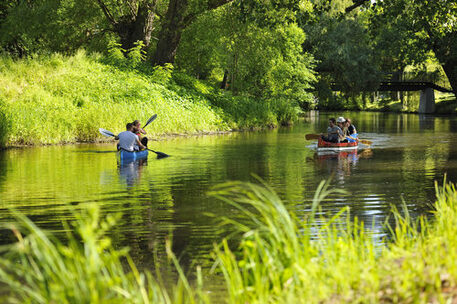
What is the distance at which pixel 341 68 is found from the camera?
64438mm

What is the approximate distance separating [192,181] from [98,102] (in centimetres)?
1600

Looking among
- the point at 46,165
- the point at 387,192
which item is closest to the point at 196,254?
the point at 387,192

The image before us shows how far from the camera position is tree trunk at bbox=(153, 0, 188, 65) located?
122 ft

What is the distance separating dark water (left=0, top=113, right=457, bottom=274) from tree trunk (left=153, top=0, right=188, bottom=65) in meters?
12.6

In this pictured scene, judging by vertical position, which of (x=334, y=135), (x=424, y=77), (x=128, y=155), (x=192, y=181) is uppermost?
(x=424, y=77)

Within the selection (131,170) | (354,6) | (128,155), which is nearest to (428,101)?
(354,6)

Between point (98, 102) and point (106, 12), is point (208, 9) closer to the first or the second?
point (106, 12)

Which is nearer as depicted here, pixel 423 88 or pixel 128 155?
pixel 128 155

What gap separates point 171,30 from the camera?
37750 mm

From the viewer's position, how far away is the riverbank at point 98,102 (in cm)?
2606

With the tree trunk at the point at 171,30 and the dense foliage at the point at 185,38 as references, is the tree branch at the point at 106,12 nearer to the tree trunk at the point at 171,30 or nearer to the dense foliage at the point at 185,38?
the dense foliage at the point at 185,38

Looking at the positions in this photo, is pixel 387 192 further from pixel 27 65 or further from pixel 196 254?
pixel 27 65

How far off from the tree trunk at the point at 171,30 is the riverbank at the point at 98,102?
4.14 feet

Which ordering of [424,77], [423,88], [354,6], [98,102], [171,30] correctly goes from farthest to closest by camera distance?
[424,77] → [423,88] → [171,30] → [98,102] → [354,6]
